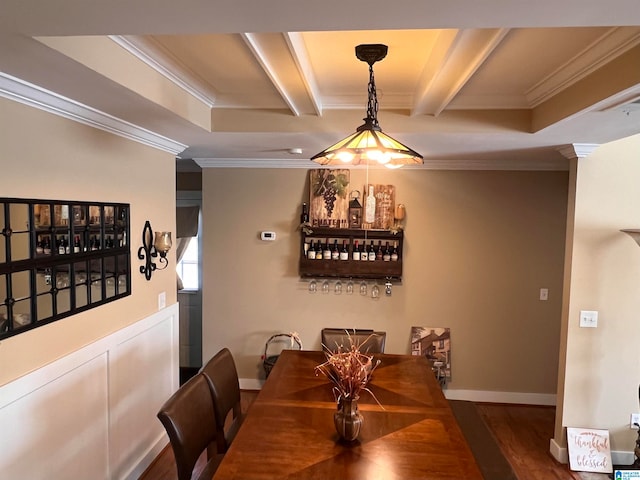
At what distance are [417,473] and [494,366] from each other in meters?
2.86

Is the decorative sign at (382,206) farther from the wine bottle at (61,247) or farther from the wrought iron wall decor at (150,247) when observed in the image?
the wine bottle at (61,247)

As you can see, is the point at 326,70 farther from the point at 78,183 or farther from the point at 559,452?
the point at 559,452

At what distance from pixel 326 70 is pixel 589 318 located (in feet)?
8.32

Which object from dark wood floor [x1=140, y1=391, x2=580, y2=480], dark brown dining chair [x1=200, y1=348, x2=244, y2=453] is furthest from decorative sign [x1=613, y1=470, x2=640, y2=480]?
dark brown dining chair [x1=200, y1=348, x2=244, y2=453]

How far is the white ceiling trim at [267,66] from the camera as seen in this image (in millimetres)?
1663

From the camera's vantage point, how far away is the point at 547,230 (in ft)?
13.2

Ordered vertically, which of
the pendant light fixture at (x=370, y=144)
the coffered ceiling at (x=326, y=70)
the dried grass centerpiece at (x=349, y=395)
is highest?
the coffered ceiling at (x=326, y=70)

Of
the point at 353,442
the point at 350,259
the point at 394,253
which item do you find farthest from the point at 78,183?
the point at 394,253

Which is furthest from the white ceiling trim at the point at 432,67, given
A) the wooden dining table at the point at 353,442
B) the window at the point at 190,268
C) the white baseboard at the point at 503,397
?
the window at the point at 190,268

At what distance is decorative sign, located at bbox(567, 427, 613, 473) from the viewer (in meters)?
3.06

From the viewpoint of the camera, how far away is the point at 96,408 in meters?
2.39

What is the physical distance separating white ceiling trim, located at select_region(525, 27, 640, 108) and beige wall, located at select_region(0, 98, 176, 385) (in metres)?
2.35

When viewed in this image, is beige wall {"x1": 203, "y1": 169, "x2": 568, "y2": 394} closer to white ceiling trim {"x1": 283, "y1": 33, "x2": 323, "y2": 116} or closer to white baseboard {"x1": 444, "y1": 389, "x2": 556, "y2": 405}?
white baseboard {"x1": 444, "y1": 389, "x2": 556, "y2": 405}

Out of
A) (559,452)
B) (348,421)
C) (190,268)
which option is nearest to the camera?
(348,421)
